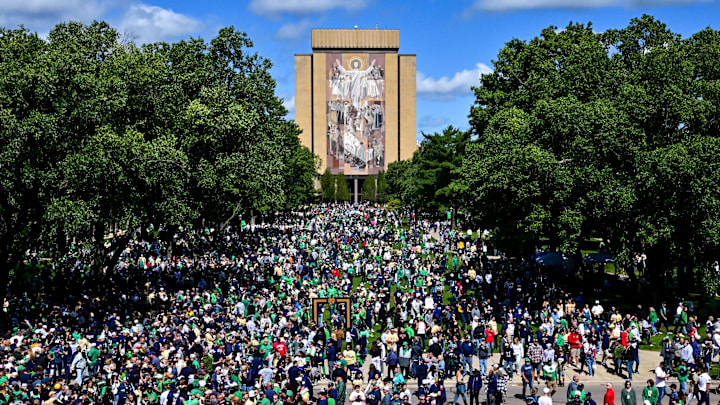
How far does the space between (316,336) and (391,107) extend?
10962 cm

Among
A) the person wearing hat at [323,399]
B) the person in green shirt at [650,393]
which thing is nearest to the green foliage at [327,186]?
the person in green shirt at [650,393]

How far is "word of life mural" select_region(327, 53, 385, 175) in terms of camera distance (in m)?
128

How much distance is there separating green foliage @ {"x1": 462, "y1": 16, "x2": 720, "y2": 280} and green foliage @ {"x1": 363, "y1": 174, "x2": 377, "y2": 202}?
95.4 meters

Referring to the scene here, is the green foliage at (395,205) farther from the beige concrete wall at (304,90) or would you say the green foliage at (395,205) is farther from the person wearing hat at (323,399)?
the person wearing hat at (323,399)

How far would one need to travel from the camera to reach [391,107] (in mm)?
129625

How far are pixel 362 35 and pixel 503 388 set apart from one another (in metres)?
117

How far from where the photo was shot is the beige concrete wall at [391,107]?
129 metres

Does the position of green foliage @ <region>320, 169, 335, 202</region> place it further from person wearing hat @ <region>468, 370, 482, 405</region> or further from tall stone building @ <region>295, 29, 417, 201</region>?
person wearing hat @ <region>468, 370, 482, 405</region>

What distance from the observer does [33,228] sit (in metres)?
25.0

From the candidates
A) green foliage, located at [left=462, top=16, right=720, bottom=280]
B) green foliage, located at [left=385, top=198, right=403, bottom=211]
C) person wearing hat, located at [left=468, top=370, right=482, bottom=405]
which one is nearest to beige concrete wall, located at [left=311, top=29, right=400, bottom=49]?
green foliage, located at [left=385, top=198, right=403, bottom=211]

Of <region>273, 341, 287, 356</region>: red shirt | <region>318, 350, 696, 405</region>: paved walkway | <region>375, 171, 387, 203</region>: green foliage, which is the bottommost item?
<region>318, 350, 696, 405</region>: paved walkway

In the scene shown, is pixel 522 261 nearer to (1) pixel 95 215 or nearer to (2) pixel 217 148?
(2) pixel 217 148

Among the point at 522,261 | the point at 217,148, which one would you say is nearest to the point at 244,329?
the point at 217,148

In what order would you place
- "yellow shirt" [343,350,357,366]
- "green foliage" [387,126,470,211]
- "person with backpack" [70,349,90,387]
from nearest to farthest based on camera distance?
1. "person with backpack" [70,349,90,387]
2. "yellow shirt" [343,350,357,366]
3. "green foliage" [387,126,470,211]
